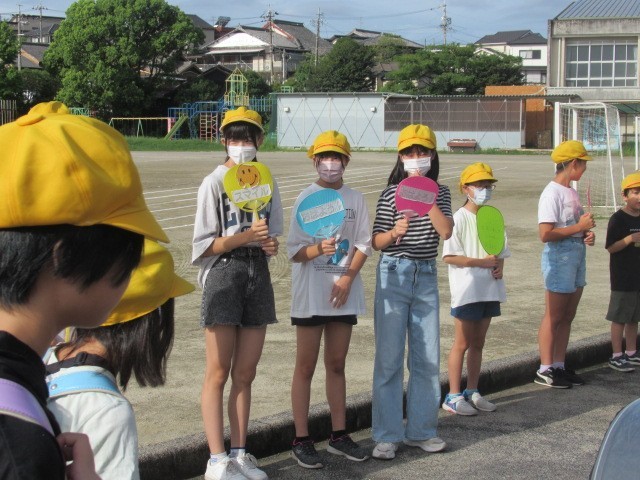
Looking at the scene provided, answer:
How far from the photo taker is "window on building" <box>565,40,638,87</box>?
50156mm

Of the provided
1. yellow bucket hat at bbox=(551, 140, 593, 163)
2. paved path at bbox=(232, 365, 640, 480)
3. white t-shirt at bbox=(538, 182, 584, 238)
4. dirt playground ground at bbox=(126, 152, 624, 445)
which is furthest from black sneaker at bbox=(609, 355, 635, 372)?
yellow bucket hat at bbox=(551, 140, 593, 163)

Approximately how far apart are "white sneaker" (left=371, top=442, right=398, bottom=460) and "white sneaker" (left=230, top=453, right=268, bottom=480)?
75cm

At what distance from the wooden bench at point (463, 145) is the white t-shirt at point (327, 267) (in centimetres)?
4589

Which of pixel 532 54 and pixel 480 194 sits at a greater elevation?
pixel 532 54

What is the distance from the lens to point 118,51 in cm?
6253

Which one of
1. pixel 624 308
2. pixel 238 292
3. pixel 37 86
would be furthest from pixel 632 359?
pixel 37 86

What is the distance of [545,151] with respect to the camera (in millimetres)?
48594

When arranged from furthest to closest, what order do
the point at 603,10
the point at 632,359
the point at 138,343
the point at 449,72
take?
the point at 449,72 < the point at 603,10 < the point at 632,359 < the point at 138,343

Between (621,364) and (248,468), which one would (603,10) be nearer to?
(621,364)

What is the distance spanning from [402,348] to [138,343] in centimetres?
327

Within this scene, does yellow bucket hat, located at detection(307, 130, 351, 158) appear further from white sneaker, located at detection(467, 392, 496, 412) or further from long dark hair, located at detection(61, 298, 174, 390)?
long dark hair, located at detection(61, 298, 174, 390)

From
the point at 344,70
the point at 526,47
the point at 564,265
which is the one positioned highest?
the point at 526,47

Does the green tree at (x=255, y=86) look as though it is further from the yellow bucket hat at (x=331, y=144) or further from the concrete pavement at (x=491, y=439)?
the yellow bucket hat at (x=331, y=144)

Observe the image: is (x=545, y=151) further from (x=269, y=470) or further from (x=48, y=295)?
(x=48, y=295)
